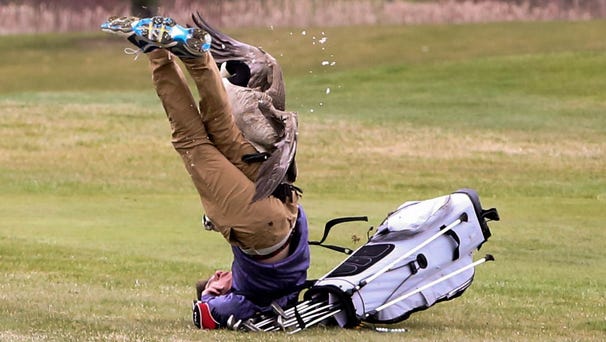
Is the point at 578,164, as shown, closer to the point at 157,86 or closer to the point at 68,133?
the point at 68,133

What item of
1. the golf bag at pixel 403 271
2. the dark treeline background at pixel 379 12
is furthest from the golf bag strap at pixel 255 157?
the dark treeline background at pixel 379 12

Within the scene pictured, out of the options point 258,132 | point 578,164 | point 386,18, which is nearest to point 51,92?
point 386,18

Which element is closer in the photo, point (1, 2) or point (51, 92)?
point (51, 92)

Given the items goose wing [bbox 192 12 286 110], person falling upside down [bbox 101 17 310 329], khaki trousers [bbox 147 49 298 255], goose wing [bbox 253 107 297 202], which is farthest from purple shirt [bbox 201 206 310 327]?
goose wing [bbox 192 12 286 110]

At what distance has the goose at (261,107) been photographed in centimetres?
595

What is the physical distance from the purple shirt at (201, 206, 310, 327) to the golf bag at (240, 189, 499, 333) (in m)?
0.08

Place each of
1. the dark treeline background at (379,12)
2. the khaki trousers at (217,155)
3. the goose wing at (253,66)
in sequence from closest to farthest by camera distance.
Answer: the khaki trousers at (217,155), the goose wing at (253,66), the dark treeline background at (379,12)

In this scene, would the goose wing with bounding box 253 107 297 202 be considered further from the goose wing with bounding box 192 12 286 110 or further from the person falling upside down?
the goose wing with bounding box 192 12 286 110

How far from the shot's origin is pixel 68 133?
21062 millimetres

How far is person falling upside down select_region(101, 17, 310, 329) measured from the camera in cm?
555

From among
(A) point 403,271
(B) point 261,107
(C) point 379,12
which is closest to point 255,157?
(B) point 261,107

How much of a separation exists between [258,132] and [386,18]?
94.2 feet

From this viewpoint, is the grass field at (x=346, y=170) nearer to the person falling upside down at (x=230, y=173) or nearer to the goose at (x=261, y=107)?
the person falling upside down at (x=230, y=173)

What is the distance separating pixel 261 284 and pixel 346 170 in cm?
1185
